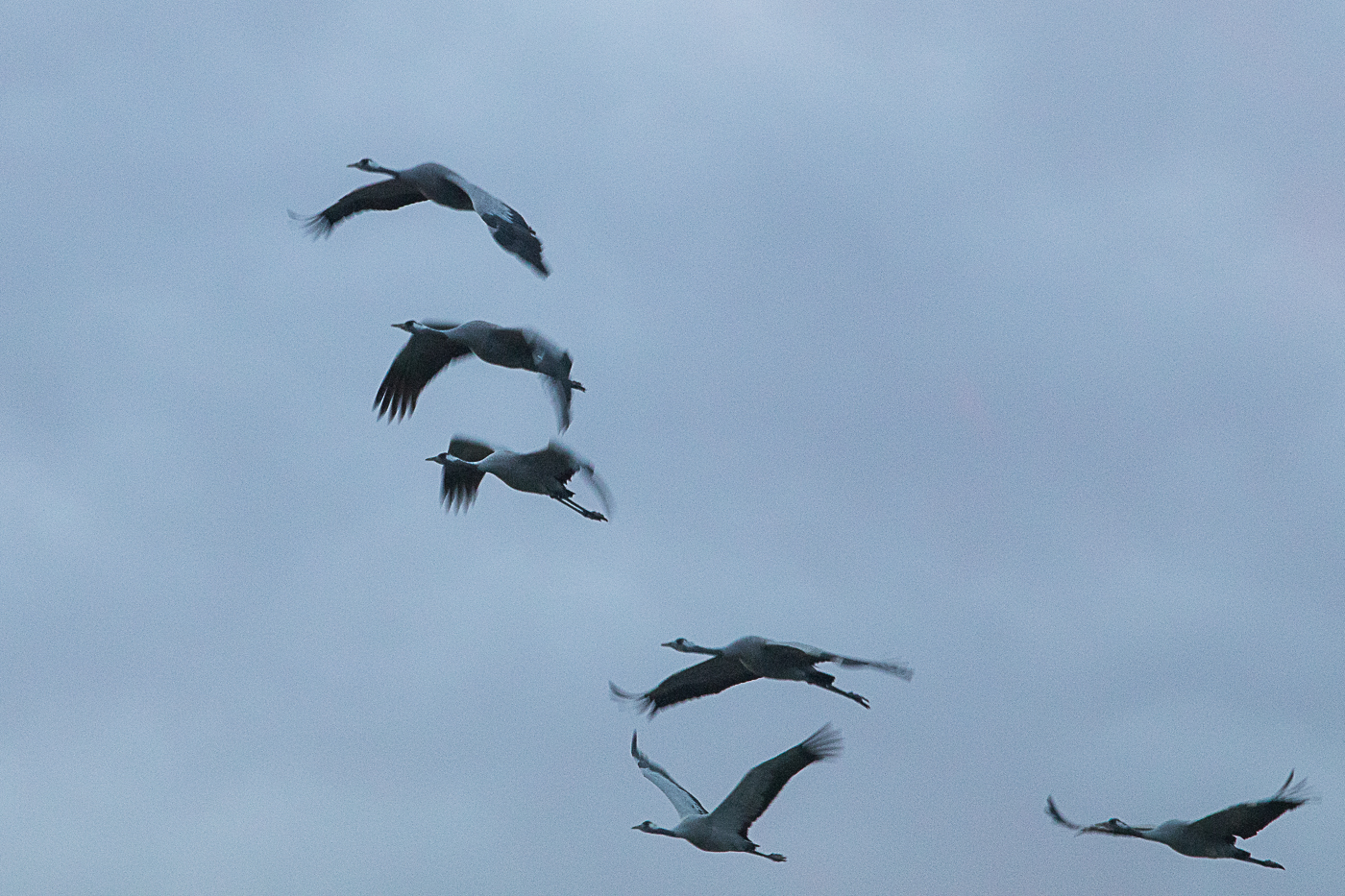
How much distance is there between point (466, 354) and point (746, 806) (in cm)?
656

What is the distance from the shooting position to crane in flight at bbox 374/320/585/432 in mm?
17031

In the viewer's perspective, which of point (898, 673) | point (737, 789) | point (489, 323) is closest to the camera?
point (898, 673)

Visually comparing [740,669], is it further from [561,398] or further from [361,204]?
[361,204]

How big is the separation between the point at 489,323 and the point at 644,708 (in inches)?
176

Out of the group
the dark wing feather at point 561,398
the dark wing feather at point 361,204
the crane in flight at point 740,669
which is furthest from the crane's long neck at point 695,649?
the dark wing feather at point 361,204

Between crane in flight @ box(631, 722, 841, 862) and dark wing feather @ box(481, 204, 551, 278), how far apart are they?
523 centimetres

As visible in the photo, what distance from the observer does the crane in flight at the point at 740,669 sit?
653 inches

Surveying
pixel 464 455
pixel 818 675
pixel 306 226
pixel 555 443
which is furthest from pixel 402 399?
pixel 818 675

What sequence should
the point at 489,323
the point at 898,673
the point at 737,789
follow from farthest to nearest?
the point at 489,323
the point at 737,789
the point at 898,673

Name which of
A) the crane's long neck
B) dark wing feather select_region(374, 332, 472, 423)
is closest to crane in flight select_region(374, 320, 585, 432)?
dark wing feather select_region(374, 332, 472, 423)

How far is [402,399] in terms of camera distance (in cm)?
2039

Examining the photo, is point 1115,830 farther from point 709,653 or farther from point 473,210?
point 473,210

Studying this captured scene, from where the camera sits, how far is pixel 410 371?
20359 millimetres

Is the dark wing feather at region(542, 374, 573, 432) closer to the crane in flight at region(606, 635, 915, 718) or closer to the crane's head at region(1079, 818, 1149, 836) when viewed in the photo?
the crane in flight at region(606, 635, 915, 718)
